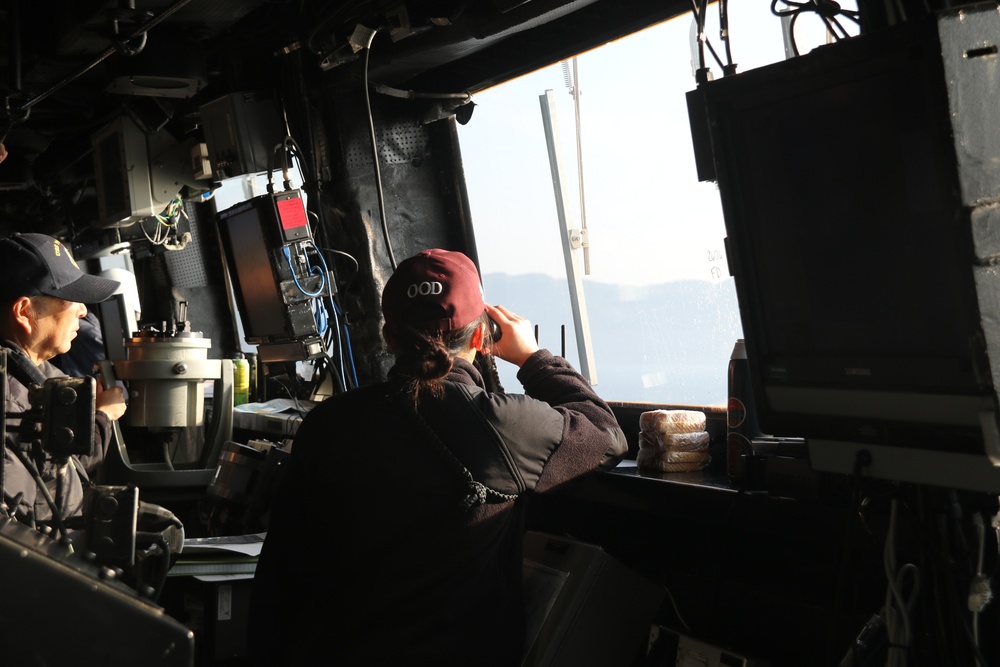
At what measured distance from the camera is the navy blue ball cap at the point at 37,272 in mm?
2482

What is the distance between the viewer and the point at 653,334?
3.06 m

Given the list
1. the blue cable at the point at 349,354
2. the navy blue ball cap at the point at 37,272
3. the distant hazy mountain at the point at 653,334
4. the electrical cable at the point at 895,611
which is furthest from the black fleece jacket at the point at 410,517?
the blue cable at the point at 349,354

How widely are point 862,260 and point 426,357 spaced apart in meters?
0.93

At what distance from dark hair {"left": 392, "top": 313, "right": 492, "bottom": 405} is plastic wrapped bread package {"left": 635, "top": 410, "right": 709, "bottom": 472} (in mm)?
602

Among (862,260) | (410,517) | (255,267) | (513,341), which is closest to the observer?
(862,260)

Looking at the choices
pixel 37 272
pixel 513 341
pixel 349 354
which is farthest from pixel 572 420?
pixel 349 354

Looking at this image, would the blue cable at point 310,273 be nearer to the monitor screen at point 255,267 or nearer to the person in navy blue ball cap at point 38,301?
the monitor screen at point 255,267

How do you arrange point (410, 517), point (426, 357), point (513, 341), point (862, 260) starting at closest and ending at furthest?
1. point (862, 260)
2. point (410, 517)
3. point (426, 357)
4. point (513, 341)

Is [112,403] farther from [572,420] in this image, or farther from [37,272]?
[572,420]

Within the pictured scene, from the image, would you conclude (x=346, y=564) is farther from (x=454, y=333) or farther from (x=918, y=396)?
(x=918, y=396)

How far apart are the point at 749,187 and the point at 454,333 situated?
0.76 m

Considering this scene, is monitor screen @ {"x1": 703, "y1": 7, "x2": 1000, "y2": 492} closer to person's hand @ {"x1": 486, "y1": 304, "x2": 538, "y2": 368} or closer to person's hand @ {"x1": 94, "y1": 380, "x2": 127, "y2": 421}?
person's hand @ {"x1": 486, "y1": 304, "x2": 538, "y2": 368}

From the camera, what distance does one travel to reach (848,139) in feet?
4.66

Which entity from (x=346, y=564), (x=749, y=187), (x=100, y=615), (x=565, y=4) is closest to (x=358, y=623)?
(x=346, y=564)
